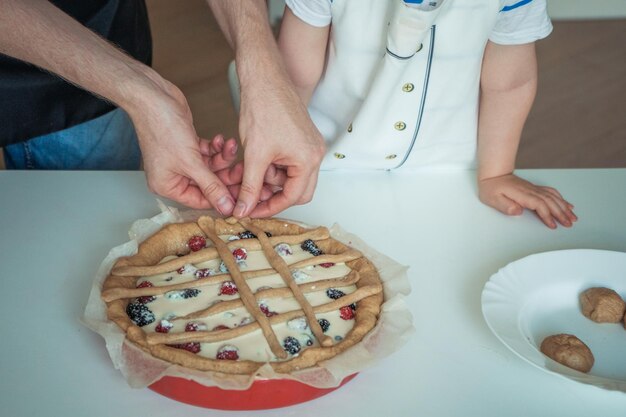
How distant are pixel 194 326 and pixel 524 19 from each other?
Result: 857 mm

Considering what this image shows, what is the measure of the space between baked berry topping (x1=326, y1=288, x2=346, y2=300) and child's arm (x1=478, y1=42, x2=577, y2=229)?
448 mm

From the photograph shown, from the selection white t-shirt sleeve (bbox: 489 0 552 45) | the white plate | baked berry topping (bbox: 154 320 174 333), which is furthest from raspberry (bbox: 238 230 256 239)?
white t-shirt sleeve (bbox: 489 0 552 45)

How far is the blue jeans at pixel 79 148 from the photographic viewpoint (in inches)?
68.1

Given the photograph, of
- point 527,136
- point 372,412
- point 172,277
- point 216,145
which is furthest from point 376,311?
point 527,136

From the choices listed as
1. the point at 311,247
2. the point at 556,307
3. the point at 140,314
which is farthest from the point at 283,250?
the point at 556,307

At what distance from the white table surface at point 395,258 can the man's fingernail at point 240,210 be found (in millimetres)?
187

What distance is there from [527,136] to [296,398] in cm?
270

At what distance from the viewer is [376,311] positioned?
1.08 meters

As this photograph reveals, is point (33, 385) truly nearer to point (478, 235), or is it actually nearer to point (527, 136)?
point (478, 235)

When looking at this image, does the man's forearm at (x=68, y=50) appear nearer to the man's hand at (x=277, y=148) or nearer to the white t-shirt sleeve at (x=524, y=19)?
the man's hand at (x=277, y=148)

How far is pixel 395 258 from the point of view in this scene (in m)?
1.29

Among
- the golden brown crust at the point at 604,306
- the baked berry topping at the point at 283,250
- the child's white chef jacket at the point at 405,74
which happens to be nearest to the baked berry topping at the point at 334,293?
the baked berry topping at the point at 283,250

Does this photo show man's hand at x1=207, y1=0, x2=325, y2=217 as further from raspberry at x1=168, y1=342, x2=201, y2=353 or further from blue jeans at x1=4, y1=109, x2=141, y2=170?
blue jeans at x1=4, y1=109, x2=141, y2=170

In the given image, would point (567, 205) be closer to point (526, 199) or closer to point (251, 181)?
point (526, 199)
